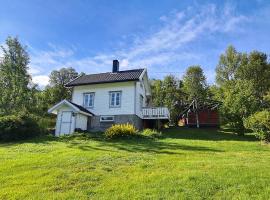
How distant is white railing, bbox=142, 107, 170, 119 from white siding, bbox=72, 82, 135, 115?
252cm

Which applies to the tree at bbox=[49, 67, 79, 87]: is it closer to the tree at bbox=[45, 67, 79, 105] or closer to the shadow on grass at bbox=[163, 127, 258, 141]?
the tree at bbox=[45, 67, 79, 105]

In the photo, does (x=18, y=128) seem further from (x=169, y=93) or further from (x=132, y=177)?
(x=169, y=93)

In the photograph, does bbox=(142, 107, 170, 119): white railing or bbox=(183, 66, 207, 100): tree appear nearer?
bbox=(142, 107, 170, 119): white railing

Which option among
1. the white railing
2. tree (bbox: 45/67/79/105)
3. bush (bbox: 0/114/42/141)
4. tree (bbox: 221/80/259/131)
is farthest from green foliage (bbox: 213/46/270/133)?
tree (bbox: 45/67/79/105)

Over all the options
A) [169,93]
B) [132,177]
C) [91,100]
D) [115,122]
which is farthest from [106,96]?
[169,93]

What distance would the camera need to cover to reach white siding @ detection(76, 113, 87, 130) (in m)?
25.5

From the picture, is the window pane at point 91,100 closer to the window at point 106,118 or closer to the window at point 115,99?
the window at point 106,118

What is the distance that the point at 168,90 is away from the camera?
45.5 meters

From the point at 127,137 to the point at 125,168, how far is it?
937 cm

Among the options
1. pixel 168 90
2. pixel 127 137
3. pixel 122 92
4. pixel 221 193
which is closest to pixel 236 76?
pixel 168 90

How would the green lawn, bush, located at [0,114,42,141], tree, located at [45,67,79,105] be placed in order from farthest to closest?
tree, located at [45,67,79,105] → bush, located at [0,114,42,141] → the green lawn

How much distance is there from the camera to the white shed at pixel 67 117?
25.0m

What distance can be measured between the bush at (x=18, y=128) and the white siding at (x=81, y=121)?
3.78 meters

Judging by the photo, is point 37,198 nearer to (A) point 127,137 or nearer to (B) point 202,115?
(A) point 127,137
